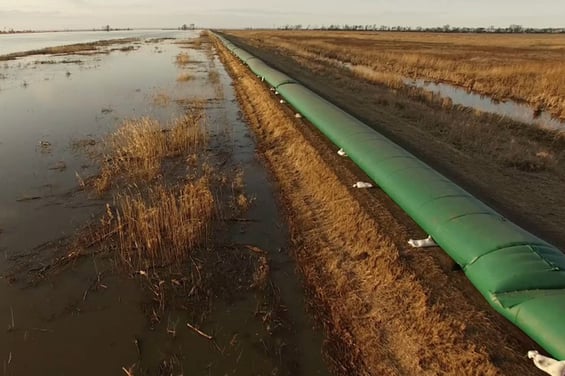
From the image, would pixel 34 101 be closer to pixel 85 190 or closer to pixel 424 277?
pixel 85 190

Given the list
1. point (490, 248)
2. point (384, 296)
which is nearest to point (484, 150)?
point (490, 248)

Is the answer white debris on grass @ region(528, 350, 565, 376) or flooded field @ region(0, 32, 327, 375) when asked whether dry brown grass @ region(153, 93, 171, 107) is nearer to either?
flooded field @ region(0, 32, 327, 375)

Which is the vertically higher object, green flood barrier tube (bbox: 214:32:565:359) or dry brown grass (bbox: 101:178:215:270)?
green flood barrier tube (bbox: 214:32:565:359)

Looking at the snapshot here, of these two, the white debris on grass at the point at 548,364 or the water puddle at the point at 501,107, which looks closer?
the white debris on grass at the point at 548,364

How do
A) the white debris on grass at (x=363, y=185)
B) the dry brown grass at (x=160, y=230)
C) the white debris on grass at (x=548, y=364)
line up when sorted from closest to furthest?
1. the white debris on grass at (x=548, y=364)
2. the dry brown grass at (x=160, y=230)
3. the white debris on grass at (x=363, y=185)

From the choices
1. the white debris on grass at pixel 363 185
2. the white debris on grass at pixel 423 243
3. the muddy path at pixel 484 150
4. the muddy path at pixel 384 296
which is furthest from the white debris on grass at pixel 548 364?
the white debris on grass at pixel 363 185

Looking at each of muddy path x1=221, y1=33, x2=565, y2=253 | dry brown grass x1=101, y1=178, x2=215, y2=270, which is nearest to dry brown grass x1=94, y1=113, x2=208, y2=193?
dry brown grass x1=101, y1=178, x2=215, y2=270

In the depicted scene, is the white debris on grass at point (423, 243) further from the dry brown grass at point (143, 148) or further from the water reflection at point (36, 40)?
the water reflection at point (36, 40)
